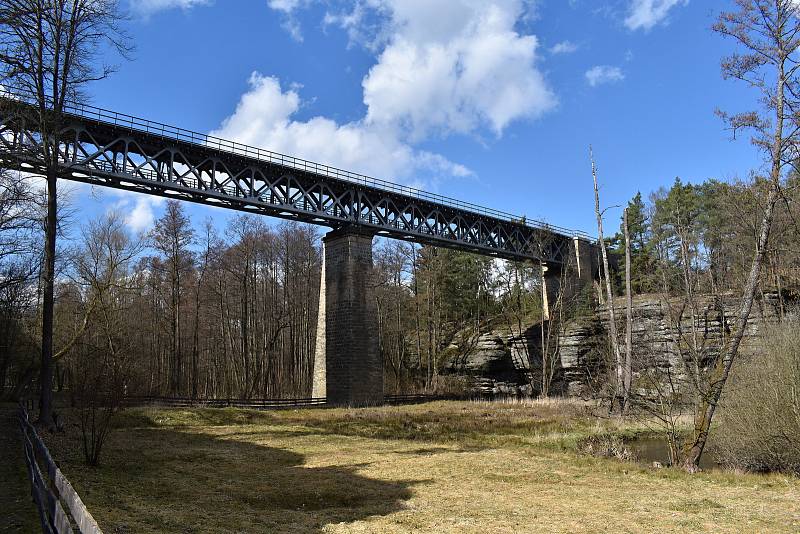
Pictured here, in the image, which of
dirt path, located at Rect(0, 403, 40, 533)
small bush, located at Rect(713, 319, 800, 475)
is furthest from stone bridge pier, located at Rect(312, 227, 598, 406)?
small bush, located at Rect(713, 319, 800, 475)

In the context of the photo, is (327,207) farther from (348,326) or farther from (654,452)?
(654,452)

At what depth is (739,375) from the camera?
1350 centimetres

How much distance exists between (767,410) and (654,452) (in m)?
6.52

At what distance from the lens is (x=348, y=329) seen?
31969 mm

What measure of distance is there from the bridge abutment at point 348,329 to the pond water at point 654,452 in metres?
16.1

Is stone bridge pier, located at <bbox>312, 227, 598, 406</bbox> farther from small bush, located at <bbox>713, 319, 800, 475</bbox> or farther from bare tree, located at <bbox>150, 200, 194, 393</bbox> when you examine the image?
small bush, located at <bbox>713, 319, 800, 475</bbox>

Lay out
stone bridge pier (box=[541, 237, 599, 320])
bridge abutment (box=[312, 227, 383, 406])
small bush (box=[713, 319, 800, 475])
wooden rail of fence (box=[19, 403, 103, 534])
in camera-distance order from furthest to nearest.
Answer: stone bridge pier (box=[541, 237, 599, 320])
bridge abutment (box=[312, 227, 383, 406])
small bush (box=[713, 319, 800, 475])
wooden rail of fence (box=[19, 403, 103, 534])

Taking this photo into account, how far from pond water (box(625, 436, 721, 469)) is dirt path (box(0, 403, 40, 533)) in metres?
14.0

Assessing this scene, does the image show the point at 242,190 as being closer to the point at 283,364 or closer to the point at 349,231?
the point at 349,231

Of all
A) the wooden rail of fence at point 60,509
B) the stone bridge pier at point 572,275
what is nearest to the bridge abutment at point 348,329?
the stone bridge pier at point 572,275

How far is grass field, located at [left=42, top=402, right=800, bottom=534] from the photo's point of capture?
8133 mm

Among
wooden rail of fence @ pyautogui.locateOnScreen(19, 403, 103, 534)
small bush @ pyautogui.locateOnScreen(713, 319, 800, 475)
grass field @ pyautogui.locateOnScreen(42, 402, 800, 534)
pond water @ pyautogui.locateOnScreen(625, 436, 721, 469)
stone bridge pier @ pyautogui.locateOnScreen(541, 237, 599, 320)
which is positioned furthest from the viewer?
stone bridge pier @ pyautogui.locateOnScreen(541, 237, 599, 320)

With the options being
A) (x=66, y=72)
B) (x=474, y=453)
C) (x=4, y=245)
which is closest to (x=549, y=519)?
(x=474, y=453)

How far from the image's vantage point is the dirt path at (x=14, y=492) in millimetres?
7456
